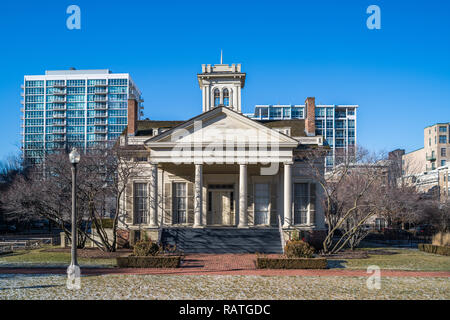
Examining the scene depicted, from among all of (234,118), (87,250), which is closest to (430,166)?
(234,118)

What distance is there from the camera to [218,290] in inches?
624

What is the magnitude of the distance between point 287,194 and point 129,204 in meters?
12.7

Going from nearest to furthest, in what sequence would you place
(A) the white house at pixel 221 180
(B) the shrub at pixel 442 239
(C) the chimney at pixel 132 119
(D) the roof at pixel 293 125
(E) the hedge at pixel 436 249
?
1. (A) the white house at pixel 221 180
2. (E) the hedge at pixel 436 249
3. (B) the shrub at pixel 442 239
4. (C) the chimney at pixel 132 119
5. (D) the roof at pixel 293 125

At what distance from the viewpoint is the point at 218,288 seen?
16.3 m

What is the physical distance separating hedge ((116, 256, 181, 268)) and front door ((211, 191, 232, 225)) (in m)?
12.2

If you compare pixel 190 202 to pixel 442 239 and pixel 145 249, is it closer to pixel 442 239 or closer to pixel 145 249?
pixel 145 249

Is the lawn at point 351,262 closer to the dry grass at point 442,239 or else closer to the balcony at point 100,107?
the dry grass at point 442,239

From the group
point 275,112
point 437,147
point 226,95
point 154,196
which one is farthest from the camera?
point 275,112

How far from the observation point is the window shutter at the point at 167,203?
108ft

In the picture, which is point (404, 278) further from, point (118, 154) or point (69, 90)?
point (69, 90)

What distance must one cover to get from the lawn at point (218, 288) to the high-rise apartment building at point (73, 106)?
107196mm

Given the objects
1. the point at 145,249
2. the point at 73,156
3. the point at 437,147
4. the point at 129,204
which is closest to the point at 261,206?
the point at 129,204

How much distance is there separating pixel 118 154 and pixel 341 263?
658 inches

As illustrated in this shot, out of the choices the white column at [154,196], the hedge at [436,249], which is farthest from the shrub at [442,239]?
the white column at [154,196]
